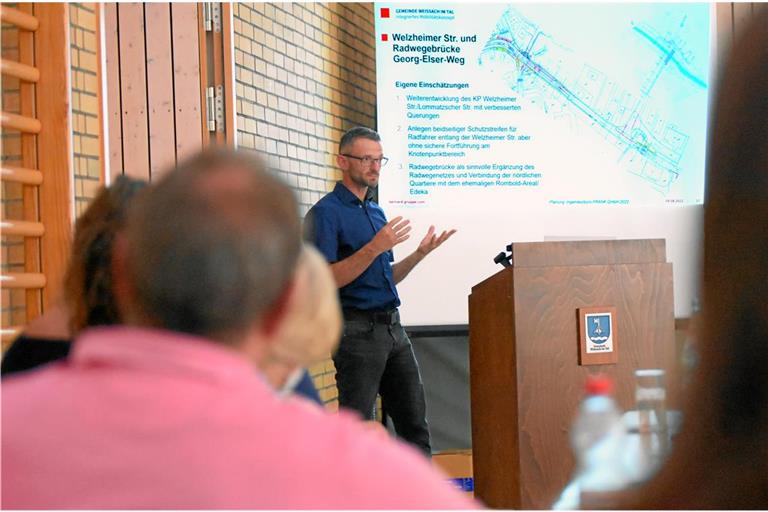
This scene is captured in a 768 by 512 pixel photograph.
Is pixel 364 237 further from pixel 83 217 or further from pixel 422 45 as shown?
pixel 83 217

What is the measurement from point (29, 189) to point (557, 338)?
→ 178 cm

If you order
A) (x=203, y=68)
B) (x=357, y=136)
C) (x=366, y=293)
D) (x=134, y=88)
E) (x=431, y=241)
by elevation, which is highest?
(x=203, y=68)

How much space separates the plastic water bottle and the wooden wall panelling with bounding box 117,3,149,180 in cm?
371

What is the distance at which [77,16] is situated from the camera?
353 cm

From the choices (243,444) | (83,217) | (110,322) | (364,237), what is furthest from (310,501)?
(364,237)

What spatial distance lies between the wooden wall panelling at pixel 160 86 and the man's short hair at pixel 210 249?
406 centimetres

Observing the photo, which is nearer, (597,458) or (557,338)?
(597,458)

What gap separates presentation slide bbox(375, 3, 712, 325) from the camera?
5.84 metres

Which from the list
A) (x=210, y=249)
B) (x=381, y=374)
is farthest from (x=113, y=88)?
(x=210, y=249)

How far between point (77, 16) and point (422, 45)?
265 cm

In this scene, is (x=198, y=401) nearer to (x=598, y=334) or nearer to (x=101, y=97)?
(x=598, y=334)

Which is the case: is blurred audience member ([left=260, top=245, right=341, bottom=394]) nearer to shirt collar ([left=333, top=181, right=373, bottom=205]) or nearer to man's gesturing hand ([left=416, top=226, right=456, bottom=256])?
man's gesturing hand ([left=416, top=226, right=456, bottom=256])

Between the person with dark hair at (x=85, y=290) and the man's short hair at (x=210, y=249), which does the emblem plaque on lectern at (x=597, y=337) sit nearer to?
the person with dark hair at (x=85, y=290)

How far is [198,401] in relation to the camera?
0.85 metres
